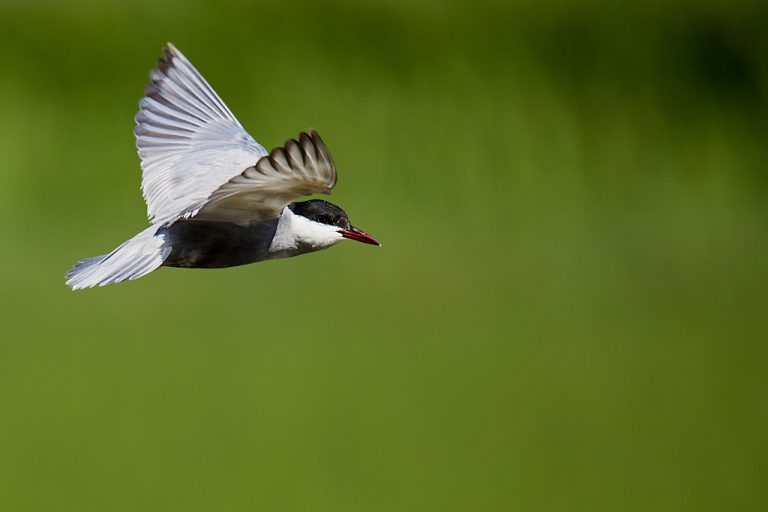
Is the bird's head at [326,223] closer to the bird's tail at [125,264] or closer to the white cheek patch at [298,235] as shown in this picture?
the white cheek patch at [298,235]

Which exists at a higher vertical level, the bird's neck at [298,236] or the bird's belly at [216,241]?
the bird's neck at [298,236]

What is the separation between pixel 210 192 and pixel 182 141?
0.69ft

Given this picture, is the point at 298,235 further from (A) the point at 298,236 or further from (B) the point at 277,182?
(B) the point at 277,182

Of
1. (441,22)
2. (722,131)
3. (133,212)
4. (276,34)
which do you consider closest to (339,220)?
(133,212)

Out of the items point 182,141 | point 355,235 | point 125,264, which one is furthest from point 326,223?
point 182,141

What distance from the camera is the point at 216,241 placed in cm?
108

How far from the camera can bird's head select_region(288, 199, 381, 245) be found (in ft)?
3.60

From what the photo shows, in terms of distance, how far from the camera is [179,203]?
1159mm

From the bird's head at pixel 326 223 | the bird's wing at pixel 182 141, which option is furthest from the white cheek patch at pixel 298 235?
the bird's wing at pixel 182 141

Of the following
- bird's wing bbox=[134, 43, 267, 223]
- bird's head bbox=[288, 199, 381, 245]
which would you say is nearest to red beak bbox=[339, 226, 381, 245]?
bird's head bbox=[288, 199, 381, 245]

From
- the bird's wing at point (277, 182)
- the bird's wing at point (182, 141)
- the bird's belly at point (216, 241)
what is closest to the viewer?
the bird's wing at point (277, 182)

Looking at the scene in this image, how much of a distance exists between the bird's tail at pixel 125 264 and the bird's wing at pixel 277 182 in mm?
49

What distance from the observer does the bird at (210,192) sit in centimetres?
98

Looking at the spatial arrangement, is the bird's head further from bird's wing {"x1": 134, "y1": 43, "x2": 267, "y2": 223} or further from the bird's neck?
bird's wing {"x1": 134, "y1": 43, "x2": 267, "y2": 223}
